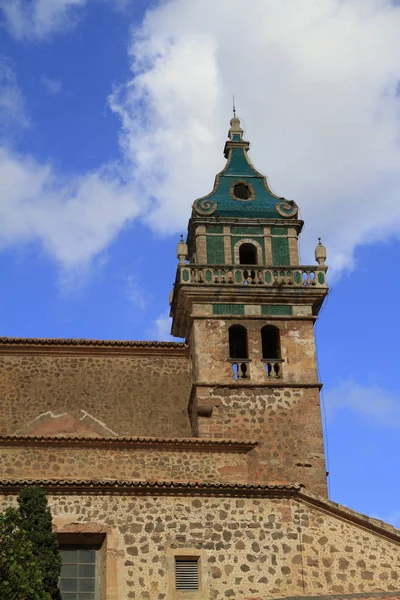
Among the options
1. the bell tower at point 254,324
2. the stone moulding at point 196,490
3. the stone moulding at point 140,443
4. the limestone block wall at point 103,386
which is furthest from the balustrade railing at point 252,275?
the stone moulding at point 196,490

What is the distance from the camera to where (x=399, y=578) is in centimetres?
2209

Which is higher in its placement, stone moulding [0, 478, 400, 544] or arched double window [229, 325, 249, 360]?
arched double window [229, 325, 249, 360]

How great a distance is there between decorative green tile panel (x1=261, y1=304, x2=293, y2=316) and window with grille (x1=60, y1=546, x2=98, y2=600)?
37.7ft

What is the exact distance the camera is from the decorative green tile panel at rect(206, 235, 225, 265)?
106 ft

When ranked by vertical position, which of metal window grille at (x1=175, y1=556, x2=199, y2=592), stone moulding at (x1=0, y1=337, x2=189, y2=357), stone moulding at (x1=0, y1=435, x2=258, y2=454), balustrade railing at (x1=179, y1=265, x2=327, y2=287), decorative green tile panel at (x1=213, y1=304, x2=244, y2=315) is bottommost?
metal window grille at (x1=175, y1=556, x2=199, y2=592)

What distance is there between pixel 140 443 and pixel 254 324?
5.58 metres

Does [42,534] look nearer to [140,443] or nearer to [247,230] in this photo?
[140,443]

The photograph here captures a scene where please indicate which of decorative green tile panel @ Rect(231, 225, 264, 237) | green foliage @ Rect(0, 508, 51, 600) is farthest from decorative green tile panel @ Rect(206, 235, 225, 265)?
green foliage @ Rect(0, 508, 51, 600)

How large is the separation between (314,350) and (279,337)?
3.41ft

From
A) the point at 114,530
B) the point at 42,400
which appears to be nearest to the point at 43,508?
the point at 114,530

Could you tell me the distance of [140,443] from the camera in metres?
27.6

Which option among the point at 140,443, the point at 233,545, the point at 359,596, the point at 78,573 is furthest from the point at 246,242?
the point at 78,573

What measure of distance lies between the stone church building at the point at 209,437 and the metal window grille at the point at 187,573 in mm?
22

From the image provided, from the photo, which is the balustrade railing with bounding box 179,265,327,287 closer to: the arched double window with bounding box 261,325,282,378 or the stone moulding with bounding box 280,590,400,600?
the arched double window with bounding box 261,325,282,378
